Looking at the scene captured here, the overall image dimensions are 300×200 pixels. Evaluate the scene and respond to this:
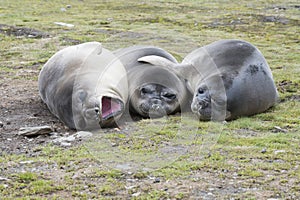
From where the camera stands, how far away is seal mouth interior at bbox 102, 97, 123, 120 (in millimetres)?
7566

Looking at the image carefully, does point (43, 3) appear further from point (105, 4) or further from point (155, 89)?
point (155, 89)

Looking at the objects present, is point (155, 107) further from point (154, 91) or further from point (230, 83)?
point (230, 83)

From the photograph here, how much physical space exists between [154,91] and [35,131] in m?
1.63

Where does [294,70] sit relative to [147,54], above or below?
below

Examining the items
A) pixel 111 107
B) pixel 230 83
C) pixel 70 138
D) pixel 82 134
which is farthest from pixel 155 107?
pixel 70 138

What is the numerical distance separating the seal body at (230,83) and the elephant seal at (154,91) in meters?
0.25

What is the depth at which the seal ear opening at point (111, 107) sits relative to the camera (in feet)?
24.8

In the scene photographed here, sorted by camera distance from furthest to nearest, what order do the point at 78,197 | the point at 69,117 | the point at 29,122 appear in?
the point at 29,122 → the point at 69,117 → the point at 78,197

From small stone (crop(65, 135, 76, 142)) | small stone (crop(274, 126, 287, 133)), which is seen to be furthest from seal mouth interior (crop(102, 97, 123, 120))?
small stone (crop(274, 126, 287, 133))

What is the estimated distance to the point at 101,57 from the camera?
865 centimetres

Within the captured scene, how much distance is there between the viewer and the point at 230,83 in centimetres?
799

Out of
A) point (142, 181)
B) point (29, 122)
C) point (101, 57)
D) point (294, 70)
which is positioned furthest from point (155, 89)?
point (294, 70)

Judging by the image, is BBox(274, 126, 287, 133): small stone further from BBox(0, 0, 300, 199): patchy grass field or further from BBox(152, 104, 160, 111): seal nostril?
BBox(152, 104, 160, 111): seal nostril

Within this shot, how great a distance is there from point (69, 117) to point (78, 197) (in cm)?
218
